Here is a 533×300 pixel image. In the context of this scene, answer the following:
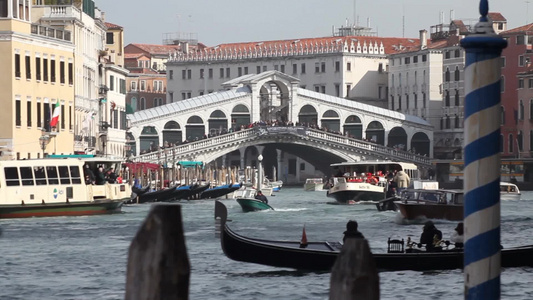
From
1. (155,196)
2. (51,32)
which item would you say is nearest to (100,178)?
(51,32)

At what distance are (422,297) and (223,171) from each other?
50822 mm

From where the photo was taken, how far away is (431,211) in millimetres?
31547

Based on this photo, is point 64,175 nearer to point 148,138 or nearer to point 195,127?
point 148,138

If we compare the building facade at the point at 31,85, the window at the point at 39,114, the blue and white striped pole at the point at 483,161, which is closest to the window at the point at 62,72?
the building facade at the point at 31,85

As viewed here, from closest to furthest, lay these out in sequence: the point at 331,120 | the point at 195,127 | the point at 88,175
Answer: the point at 88,175 < the point at 195,127 < the point at 331,120

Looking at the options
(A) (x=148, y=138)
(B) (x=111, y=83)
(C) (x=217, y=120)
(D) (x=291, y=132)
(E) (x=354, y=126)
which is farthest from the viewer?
(E) (x=354, y=126)

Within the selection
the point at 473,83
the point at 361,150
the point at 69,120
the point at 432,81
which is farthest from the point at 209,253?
the point at 432,81

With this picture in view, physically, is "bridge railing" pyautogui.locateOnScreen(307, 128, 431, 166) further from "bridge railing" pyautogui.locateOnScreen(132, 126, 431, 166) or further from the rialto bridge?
the rialto bridge

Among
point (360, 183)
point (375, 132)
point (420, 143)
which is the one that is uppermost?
point (375, 132)

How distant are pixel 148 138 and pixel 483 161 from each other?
236 ft

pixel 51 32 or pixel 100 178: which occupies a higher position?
pixel 51 32

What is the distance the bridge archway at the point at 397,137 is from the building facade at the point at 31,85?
4025 cm

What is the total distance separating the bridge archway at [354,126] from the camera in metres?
82.9

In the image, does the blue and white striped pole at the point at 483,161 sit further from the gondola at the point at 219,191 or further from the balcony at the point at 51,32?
the gondola at the point at 219,191
